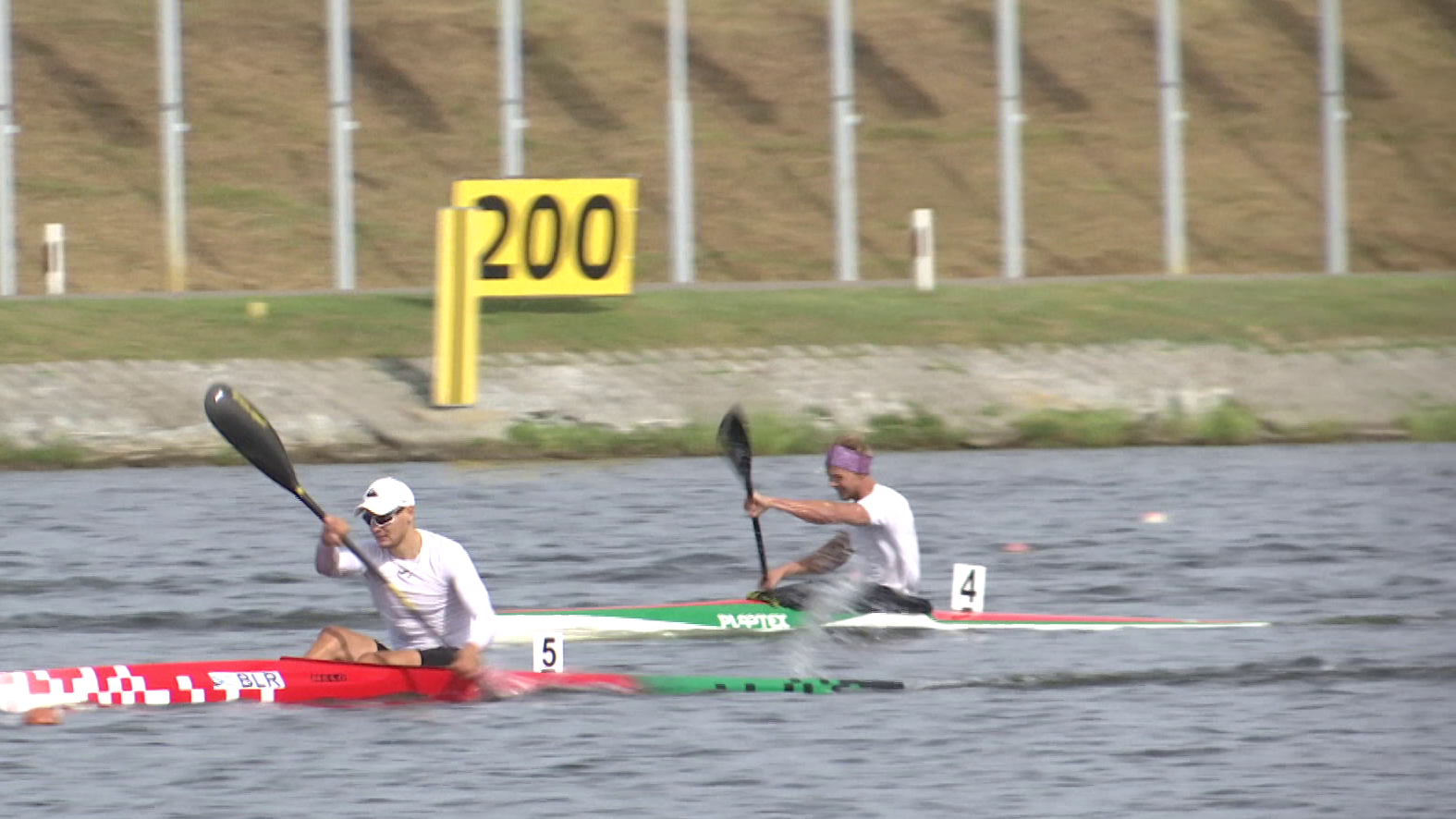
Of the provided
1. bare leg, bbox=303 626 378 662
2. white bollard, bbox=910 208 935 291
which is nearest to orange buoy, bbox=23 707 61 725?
bare leg, bbox=303 626 378 662

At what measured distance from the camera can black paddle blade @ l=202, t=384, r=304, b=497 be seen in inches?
577

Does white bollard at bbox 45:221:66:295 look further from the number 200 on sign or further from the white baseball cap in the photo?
the white baseball cap

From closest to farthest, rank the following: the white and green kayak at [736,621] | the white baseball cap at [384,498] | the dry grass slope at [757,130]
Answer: the white baseball cap at [384,498] → the white and green kayak at [736,621] → the dry grass slope at [757,130]

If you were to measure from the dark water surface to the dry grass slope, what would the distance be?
10.3 meters

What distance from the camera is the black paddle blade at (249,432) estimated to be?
14.7m

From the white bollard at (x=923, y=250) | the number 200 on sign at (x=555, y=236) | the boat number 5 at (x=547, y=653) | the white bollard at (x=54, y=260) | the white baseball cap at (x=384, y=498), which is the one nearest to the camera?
the white baseball cap at (x=384, y=498)

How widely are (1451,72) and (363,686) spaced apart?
1140 inches

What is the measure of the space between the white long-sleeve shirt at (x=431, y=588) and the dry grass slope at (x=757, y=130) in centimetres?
2185

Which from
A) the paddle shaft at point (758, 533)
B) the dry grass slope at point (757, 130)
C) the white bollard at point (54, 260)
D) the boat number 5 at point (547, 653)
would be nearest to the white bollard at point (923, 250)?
the dry grass slope at point (757, 130)

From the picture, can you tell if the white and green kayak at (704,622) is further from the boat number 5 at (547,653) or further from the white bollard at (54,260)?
the white bollard at (54,260)

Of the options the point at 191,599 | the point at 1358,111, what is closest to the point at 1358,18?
the point at 1358,111

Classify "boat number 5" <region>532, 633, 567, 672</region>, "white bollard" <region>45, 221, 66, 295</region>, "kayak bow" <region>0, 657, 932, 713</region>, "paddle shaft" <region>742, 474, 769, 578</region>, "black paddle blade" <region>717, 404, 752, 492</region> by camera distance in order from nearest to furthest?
"kayak bow" <region>0, 657, 932, 713</region>
"boat number 5" <region>532, 633, 567, 672</region>
"paddle shaft" <region>742, 474, 769, 578</region>
"black paddle blade" <region>717, 404, 752, 492</region>
"white bollard" <region>45, 221, 66, 295</region>

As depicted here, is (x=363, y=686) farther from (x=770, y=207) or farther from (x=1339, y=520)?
(x=770, y=207)

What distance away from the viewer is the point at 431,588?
13812mm
